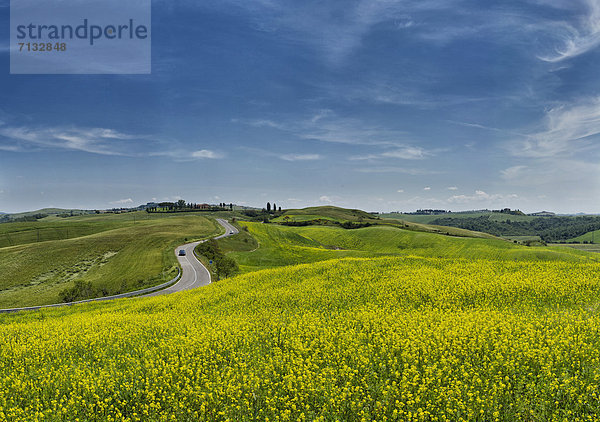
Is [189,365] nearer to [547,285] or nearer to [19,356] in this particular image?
[19,356]

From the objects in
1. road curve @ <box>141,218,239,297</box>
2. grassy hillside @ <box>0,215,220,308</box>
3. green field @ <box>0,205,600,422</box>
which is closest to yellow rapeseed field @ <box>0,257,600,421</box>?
green field @ <box>0,205,600,422</box>

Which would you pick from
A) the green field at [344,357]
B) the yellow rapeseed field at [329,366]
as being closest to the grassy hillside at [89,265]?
the green field at [344,357]

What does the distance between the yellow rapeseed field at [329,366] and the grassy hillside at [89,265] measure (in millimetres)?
50526

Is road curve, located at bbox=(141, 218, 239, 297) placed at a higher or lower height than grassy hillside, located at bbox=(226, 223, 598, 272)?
lower

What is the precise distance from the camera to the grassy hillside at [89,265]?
62750mm

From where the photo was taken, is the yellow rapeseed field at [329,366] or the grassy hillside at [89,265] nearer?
the yellow rapeseed field at [329,366]

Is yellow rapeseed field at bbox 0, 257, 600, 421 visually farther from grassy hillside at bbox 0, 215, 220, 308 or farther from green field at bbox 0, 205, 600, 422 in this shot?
grassy hillside at bbox 0, 215, 220, 308

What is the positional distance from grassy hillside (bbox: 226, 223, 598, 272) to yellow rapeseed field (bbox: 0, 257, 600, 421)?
5067cm

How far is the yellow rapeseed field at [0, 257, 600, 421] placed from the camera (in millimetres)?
8297

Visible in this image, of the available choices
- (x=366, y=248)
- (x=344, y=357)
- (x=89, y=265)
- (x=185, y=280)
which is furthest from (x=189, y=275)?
(x=366, y=248)

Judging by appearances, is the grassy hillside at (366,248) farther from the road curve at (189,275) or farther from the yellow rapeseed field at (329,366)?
the yellow rapeseed field at (329,366)

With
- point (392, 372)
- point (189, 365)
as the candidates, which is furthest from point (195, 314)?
point (392, 372)

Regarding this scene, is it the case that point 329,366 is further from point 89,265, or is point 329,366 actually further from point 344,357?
point 89,265

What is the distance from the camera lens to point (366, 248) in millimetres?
124750
